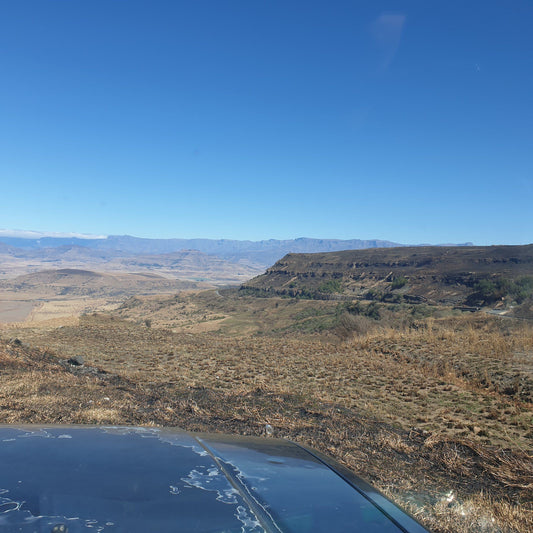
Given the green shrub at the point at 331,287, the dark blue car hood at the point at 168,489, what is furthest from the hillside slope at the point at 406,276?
the dark blue car hood at the point at 168,489

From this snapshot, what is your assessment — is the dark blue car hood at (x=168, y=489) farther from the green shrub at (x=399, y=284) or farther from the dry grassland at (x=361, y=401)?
the green shrub at (x=399, y=284)

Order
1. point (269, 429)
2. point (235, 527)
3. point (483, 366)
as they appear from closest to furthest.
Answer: point (235, 527), point (269, 429), point (483, 366)

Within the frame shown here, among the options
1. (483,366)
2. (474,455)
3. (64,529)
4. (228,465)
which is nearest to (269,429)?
(474,455)

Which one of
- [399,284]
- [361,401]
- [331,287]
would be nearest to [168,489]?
[361,401]

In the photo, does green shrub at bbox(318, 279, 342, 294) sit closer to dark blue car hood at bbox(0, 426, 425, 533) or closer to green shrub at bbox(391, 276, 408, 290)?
green shrub at bbox(391, 276, 408, 290)

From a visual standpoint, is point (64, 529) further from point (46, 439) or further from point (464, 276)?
point (464, 276)

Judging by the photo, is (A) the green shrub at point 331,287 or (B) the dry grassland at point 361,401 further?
(A) the green shrub at point 331,287

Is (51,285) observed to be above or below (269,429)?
below
